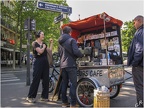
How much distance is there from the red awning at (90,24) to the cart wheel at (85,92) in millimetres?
1635

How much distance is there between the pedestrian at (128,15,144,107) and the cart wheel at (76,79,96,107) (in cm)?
113

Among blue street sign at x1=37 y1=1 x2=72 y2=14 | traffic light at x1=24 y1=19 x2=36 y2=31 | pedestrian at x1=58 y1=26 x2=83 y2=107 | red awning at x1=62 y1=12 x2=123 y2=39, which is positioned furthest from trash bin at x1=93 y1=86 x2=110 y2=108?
traffic light at x1=24 y1=19 x2=36 y2=31

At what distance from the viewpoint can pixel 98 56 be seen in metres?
6.77

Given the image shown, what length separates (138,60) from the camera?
4711 millimetres

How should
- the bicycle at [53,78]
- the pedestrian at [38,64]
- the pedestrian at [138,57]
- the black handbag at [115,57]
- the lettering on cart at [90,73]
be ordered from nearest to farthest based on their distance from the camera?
the pedestrian at [138,57] → the lettering on cart at [90,73] → the pedestrian at [38,64] → the black handbag at [115,57] → the bicycle at [53,78]

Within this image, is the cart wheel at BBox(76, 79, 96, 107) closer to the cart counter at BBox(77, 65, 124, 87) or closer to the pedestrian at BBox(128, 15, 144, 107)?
the cart counter at BBox(77, 65, 124, 87)

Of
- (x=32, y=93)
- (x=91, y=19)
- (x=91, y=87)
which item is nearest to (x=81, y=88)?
(x=91, y=87)

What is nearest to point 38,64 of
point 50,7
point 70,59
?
point 70,59

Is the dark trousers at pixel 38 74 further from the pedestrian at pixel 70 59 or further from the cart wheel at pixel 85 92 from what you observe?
the cart wheel at pixel 85 92

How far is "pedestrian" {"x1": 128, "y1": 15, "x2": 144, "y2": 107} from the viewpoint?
15.5 feet

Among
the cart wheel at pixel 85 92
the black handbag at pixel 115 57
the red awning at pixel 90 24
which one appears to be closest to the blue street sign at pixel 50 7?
the red awning at pixel 90 24

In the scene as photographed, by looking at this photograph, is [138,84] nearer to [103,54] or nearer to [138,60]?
[138,60]

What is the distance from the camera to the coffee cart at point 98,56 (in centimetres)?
560

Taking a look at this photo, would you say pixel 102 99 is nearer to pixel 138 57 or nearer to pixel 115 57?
pixel 138 57
